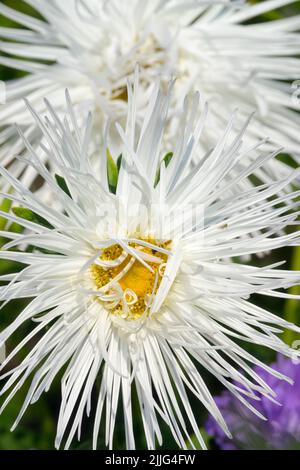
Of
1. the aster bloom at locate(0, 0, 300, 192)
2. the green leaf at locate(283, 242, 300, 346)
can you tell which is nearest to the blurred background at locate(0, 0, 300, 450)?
the green leaf at locate(283, 242, 300, 346)

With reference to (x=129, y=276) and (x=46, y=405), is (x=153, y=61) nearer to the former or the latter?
(x=129, y=276)

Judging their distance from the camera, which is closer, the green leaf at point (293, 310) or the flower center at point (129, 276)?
the flower center at point (129, 276)

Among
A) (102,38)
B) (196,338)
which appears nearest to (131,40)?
(102,38)

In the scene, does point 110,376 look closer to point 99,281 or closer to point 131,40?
point 99,281

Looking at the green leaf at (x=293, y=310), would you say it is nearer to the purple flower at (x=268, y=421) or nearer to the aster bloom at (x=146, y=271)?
the purple flower at (x=268, y=421)

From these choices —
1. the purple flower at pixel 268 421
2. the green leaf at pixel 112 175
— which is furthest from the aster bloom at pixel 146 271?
the purple flower at pixel 268 421

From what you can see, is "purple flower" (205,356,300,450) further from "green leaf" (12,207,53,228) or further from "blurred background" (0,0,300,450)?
"green leaf" (12,207,53,228)

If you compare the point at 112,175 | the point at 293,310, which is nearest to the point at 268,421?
the point at 293,310
